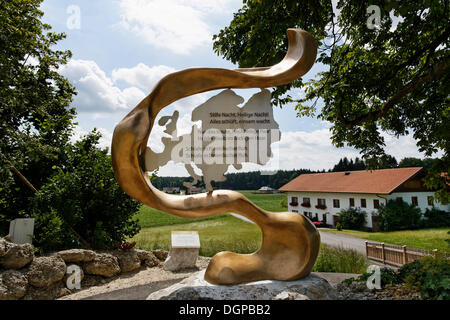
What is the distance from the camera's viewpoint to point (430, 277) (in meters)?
5.10

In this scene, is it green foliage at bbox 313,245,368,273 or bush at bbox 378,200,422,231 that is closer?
green foliage at bbox 313,245,368,273

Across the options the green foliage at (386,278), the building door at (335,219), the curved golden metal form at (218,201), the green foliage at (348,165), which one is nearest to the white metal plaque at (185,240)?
the curved golden metal form at (218,201)

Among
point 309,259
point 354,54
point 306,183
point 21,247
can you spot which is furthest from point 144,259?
point 306,183

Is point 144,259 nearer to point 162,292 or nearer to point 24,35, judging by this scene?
point 162,292

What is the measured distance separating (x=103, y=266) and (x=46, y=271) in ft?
4.76

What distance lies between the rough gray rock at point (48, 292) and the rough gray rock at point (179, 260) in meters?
2.87

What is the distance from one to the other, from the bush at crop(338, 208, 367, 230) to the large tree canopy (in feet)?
43.7

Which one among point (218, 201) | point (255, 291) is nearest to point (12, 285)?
point (218, 201)

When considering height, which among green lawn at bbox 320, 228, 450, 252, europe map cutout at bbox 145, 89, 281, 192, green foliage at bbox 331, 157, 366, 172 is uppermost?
green foliage at bbox 331, 157, 366, 172

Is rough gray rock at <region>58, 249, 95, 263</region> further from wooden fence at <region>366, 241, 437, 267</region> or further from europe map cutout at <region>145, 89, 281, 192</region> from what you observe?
wooden fence at <region>366, 241, 437, 267</region>

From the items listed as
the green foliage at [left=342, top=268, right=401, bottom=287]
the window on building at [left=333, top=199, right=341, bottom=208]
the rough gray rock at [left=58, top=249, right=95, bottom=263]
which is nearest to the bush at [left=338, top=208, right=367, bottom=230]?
the window on building at [left=333, top=199, right=341, bottom=208]

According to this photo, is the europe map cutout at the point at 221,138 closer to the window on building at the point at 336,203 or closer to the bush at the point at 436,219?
the window on building at the point at 336,203

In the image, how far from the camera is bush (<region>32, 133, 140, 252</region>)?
26.3 ft

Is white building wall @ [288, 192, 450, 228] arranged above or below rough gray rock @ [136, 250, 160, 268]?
above
